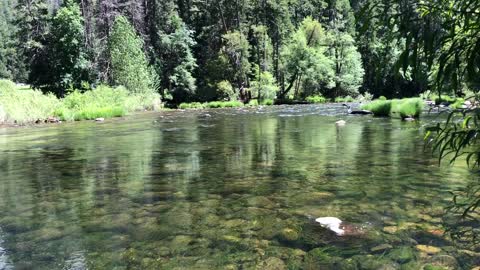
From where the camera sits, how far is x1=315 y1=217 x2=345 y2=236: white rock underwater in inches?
208

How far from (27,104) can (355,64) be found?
4155 centimetres

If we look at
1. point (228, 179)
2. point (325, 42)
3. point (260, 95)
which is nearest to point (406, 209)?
point (228, 179)

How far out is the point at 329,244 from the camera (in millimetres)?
4875

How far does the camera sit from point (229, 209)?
652 centimetres

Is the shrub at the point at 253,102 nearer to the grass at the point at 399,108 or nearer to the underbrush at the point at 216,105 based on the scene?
the underbrush at the point at 216,105

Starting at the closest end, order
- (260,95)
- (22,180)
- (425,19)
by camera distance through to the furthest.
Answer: (425,19) → (22,180) → (260,95)

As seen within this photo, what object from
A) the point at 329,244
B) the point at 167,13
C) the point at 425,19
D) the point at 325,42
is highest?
the point at 167,13

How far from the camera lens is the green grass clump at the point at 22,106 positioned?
28.8 meters

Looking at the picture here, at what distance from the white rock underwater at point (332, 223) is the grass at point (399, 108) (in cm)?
1890

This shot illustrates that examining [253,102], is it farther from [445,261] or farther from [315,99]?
[445,261]

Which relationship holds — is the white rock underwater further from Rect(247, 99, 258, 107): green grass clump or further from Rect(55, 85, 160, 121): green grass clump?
Rect(247, 99, 258, 107): green grass clump

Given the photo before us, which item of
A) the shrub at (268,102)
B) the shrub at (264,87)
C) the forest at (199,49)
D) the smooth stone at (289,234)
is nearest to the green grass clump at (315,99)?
the forest at (199,49)

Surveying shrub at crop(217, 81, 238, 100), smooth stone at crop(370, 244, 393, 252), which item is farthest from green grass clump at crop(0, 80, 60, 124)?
smooth stone at crop(370, 244, 393, 252)

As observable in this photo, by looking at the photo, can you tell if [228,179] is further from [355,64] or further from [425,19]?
[355,64]
